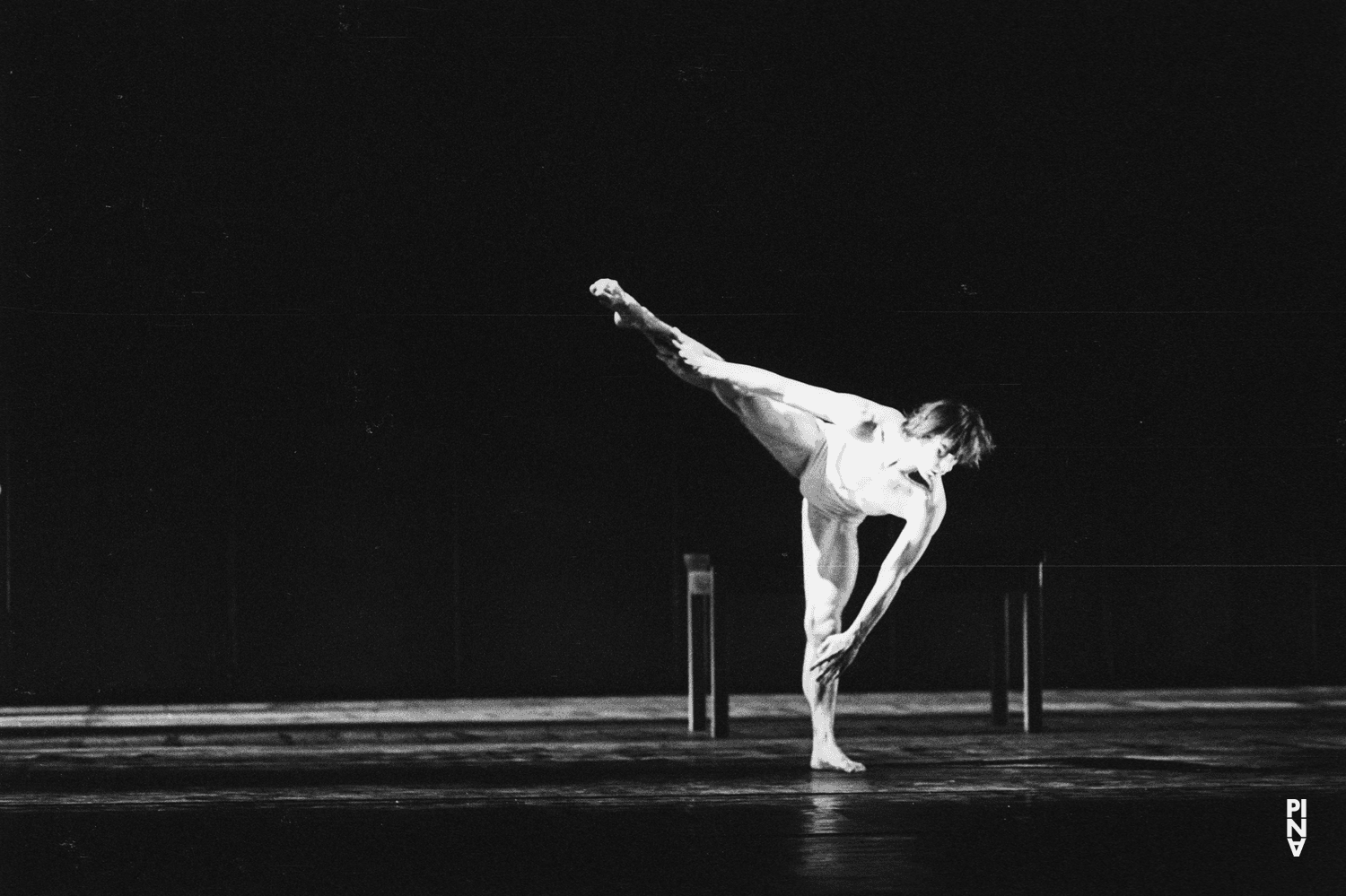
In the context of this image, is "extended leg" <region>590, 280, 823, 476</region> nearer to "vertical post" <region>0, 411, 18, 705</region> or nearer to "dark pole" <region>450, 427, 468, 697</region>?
"dark pole" <region>450, 427, 468, 697</region>

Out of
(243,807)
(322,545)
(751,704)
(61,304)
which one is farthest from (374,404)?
(243,807)

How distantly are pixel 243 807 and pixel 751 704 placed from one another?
354 cm

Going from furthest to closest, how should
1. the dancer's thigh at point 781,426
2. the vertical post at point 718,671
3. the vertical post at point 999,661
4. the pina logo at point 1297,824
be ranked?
the vertical post at point 999,661, the vertical post at point 718,671, the dancer's thigh at point 781,426, the pina logo at point 1297,824

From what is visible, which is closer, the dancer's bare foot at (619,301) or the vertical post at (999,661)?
the dancer's bare foot at (619,301)

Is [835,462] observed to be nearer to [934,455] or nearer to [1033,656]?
[934,455]

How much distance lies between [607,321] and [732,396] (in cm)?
288

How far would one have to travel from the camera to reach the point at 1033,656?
6.34 m

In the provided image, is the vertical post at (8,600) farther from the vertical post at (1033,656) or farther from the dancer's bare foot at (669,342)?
the vertical post at (1033,656)

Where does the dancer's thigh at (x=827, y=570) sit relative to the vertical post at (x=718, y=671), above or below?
above

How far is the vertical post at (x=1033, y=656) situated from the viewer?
20.6 feet

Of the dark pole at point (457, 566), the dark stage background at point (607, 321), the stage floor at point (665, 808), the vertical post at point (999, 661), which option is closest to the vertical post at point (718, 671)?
the stage floor at point (665, 808)

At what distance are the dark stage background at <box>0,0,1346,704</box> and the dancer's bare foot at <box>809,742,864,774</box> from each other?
→ 2.34 meters

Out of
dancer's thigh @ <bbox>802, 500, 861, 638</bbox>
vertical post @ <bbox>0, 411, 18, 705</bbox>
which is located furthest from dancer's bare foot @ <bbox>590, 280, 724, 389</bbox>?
vertical post @ <bbox>0, 411, 18, 705</bbox>

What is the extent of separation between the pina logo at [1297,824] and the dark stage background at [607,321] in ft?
10.6
